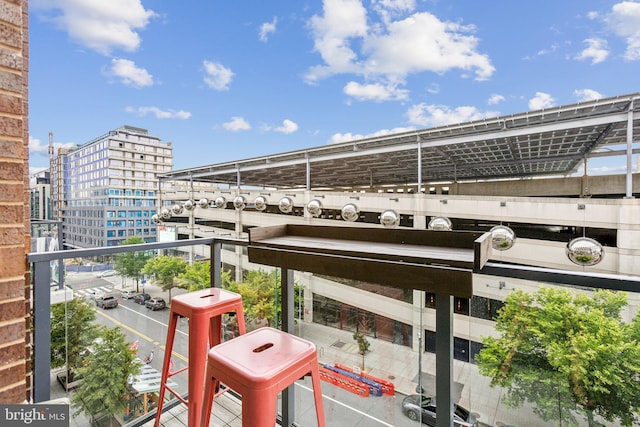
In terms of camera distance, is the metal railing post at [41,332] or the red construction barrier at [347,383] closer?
the metal railing post at [41,332]

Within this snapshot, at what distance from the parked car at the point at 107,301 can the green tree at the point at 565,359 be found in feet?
6.28

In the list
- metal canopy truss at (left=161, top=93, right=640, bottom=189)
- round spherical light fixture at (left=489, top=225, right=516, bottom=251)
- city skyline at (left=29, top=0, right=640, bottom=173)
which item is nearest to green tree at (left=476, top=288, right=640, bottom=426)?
round spherical light fixture at (left=489, top=225, right=516, bottom=251)

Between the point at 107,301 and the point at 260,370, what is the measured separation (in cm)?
138

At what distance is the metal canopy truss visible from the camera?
6957 millimetres

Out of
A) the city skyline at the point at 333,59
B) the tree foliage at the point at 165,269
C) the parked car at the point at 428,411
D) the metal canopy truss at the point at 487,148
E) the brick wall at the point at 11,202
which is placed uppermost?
the city skyline at the point at 333,59

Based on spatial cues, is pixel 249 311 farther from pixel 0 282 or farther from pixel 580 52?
pixel 580 52

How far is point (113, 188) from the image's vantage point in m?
33.9

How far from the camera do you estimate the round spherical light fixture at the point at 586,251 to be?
148 inches

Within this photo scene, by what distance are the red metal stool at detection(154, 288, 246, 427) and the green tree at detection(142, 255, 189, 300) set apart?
419mm

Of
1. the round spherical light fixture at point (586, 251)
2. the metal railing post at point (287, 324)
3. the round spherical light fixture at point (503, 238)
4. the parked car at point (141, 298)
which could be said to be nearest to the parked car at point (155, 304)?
the parked car at point (141, 298)

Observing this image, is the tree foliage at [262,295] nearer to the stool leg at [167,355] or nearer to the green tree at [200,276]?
the green tree at [200,276]

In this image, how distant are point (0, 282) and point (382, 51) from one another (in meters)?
15.8

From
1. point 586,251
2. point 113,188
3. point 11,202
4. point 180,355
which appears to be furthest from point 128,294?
point 113,188

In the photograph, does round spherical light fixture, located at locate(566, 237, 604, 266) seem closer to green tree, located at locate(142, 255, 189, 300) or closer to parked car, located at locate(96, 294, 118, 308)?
green tree, located at locate(142, 255, 189, 300)
